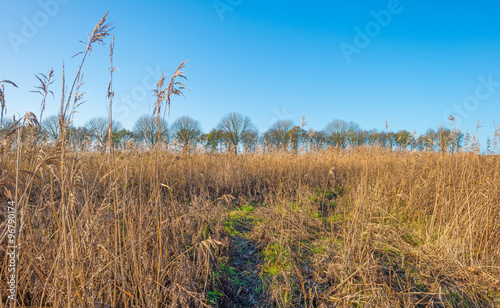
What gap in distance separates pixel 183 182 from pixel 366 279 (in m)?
3.46

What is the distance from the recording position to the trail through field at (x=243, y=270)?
2.16m

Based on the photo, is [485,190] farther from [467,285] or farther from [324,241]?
[324,241]

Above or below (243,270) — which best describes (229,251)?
above

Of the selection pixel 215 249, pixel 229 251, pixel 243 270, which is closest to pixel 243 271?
pixel 243 270

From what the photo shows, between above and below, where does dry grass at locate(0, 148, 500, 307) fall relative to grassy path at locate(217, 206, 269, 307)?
above

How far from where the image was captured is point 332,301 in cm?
207

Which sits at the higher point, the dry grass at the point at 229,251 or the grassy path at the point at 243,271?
the dry grass at the point at 229,251

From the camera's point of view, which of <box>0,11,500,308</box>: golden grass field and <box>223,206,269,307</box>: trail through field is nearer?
<box>0,11,500,308</box>: golden grass field

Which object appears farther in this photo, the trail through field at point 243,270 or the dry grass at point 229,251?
the trail through field at point 243,270

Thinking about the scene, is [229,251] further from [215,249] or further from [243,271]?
[243,271]

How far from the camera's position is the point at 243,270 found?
2.57 metres

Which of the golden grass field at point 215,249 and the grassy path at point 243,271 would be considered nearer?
the golden grass field at point 215,249

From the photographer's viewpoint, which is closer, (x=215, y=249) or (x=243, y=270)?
(x=243, y=270)

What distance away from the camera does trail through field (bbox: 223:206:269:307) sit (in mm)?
2158
